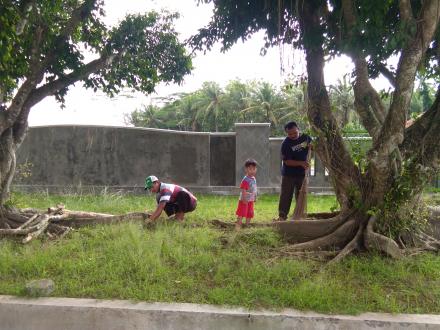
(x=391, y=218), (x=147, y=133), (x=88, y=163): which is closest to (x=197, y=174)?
(x=147, y=133)

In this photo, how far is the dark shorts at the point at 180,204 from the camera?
6031 mm

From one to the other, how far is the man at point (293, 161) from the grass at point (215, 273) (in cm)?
147

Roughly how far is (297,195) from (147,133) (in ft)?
19.5

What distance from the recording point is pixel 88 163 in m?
11.4

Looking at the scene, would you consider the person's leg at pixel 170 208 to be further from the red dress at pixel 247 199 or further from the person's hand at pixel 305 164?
the person's hand at pixel 305 164

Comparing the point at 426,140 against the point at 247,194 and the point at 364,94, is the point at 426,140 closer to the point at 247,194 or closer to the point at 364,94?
the point at 364,94

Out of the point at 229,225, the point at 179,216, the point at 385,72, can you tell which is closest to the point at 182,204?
the point at 179,216

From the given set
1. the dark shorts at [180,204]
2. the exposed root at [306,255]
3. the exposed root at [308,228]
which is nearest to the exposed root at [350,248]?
the exposed root at [306,255]

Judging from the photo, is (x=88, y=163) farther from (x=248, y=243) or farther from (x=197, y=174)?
(x=248, y=243)

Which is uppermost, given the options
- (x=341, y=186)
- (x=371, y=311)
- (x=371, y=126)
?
(x=371, y=126)

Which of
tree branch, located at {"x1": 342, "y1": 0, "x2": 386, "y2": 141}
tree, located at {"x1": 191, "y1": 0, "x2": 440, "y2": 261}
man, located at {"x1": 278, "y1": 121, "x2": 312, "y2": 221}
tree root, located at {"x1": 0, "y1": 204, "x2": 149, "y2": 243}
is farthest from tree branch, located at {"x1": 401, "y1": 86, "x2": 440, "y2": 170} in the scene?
tree root, located at {"x1": 0, "y1": 204, "x2": 149, "y2": 243}

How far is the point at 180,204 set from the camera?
19.8ft

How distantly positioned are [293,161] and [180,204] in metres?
1.72

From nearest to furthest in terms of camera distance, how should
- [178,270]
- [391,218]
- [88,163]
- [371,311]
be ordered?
[371,311], [178,270], [391,218], [88,163]
